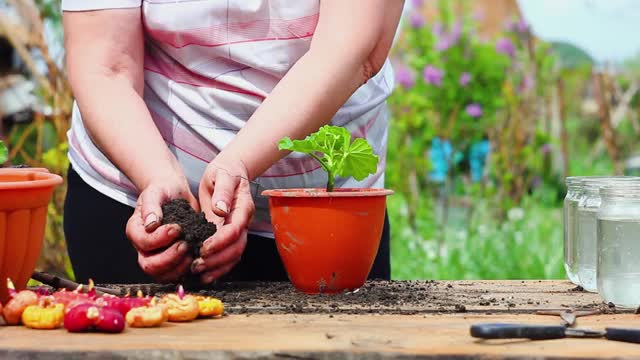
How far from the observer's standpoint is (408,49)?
5668 millimetres

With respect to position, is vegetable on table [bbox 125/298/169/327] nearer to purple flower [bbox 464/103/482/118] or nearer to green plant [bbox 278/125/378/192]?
green plant [bbox 278/125/378/192]

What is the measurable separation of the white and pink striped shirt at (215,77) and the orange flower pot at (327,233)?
338mm

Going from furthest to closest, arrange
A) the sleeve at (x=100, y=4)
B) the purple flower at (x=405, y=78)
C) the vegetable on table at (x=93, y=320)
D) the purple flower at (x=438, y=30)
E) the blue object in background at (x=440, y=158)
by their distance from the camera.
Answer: the purple flower at (x=438, y=30), the purple flower at (x=405, y=78), the blue object in background at (x=440, y=158), the sleeve at (x=100, y=4), the vegetable on table at (x=93, y=320)

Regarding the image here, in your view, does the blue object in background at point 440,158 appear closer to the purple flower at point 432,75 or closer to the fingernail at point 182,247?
the purple flower at point 432,75

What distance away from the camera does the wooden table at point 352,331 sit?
1118 millimetres

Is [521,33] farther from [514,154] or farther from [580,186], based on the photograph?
[580,186]

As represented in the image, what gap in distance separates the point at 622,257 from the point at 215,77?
799 mm

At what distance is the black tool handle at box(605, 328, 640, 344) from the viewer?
Result: 3.83ft

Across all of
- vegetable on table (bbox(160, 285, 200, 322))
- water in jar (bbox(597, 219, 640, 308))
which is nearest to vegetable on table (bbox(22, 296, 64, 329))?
vegetable on table (bbox(160, 285, 200, 322))

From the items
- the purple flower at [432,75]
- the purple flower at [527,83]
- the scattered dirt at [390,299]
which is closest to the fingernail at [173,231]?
the scattered dirt at [390,299]

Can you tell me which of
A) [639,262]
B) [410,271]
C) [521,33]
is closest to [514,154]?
[521,33]

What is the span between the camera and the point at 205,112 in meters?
1.88

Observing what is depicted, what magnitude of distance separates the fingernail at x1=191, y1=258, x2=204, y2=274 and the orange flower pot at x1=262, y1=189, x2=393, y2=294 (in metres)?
0.12

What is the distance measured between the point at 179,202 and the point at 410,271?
2444 mm
